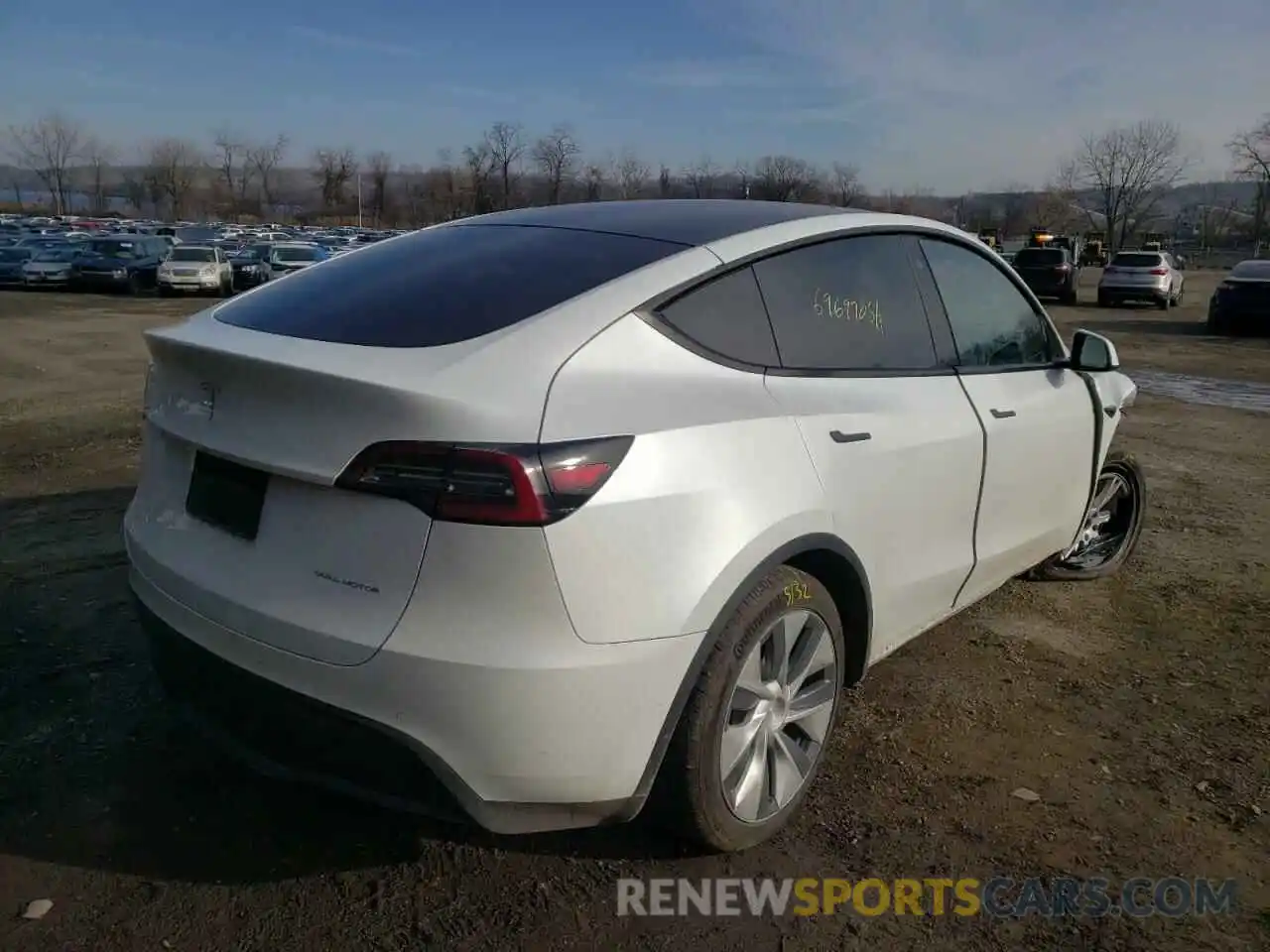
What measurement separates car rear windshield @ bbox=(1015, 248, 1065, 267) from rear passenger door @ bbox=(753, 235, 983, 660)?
88.4 ft

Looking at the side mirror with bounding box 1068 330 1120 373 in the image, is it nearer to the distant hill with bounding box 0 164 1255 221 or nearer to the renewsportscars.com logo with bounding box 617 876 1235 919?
the renewsportscars.com logo with bounding box 617 876 1235 919

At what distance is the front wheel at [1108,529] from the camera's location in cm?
470

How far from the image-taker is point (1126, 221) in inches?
3492

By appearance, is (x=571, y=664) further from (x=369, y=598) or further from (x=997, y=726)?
(x=997, y=726)

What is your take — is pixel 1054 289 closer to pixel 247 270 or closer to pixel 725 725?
pixel 247 270

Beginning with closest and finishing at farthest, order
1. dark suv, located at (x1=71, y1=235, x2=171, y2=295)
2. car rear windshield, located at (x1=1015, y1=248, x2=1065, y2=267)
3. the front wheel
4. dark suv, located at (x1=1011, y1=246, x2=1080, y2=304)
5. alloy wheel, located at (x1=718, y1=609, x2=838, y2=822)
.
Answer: alloy wheel, located at (x1=718, y1=609, x2=838, y2=822)
the front wheel
dark suv, located at (x1=71, y1=235, x2=171, y2=295)
dark suv, located at (x1=1011, y1=246, x2=1080, y2=304)
car rear windshield, located at (x1=1015, y1=248, x2=1065, y2=267)

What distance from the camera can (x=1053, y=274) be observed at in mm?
27391

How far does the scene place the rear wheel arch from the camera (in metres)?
2.27

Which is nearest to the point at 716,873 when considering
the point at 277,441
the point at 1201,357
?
the point at 277,441

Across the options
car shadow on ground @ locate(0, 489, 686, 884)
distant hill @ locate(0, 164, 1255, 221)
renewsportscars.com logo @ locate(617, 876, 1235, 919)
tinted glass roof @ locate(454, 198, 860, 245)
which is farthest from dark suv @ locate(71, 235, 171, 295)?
distant hill @ locate(0, 164, 1255, 221)

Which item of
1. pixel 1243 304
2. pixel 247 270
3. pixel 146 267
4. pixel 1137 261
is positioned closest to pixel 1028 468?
pixel 1243 304

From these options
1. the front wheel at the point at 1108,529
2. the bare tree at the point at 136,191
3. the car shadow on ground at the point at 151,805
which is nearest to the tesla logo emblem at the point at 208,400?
the car shadow on ground at the point at 151,805

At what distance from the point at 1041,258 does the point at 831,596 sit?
91.8 ft

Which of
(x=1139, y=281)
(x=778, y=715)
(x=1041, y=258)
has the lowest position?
(x=778, y=715)
